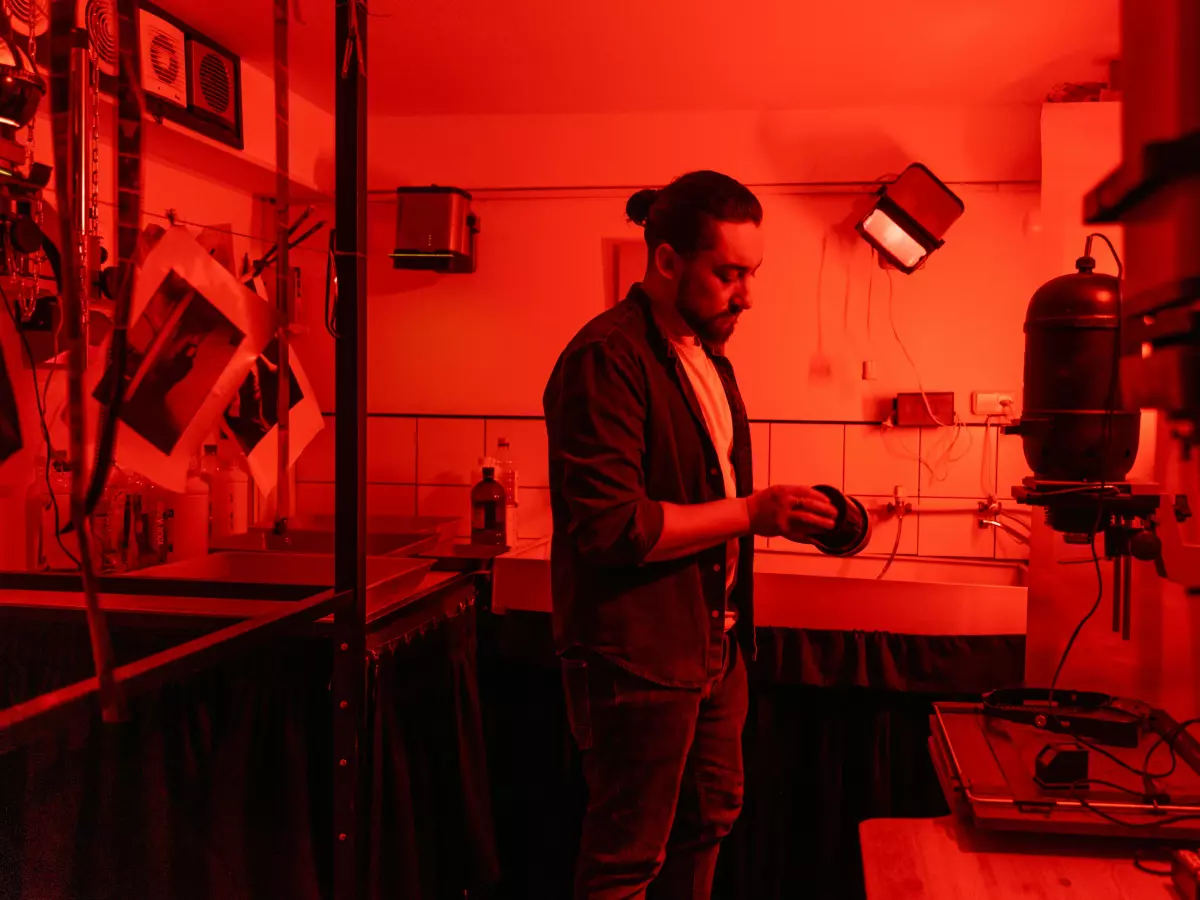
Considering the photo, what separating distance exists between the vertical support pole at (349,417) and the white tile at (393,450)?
1.74m

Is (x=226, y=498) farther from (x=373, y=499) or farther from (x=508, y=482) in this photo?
(x=508, y=482)

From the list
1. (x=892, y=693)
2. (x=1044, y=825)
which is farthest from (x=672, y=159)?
(x=1044, y=825)

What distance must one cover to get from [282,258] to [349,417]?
0.19 m

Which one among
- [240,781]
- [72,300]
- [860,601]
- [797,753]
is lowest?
[797,753]

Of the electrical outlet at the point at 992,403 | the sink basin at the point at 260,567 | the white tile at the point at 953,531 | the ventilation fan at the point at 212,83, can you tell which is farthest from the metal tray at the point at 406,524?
the electrical outlet at the point at 992,403

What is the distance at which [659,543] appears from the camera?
130 centimetres

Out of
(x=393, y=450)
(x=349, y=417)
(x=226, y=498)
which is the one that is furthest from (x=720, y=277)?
(x=393, y=450)

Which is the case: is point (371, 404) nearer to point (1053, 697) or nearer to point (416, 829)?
point (416, 829)

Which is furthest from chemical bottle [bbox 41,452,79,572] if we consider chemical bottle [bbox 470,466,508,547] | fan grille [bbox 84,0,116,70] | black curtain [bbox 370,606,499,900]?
fan grille [bbox 84,0,116,70]

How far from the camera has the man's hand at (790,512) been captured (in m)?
1.35

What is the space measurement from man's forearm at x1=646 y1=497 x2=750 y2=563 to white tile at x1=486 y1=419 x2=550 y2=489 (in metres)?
1.39

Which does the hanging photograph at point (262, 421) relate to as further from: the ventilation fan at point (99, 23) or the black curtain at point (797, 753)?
the black curtain at point (797, 753)

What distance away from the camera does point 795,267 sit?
103 inches

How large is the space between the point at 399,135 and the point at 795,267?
1223 mm
